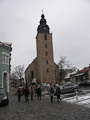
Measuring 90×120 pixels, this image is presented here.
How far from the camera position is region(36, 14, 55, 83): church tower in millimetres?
63125

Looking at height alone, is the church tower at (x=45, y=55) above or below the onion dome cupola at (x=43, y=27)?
below

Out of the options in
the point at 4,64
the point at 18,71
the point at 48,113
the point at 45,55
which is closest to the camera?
the point at 48,113

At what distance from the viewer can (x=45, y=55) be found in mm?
64750

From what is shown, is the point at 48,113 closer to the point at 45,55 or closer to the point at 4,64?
the point at 4,64

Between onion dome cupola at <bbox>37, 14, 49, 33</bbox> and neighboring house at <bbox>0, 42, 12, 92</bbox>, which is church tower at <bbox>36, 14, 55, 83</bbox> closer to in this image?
onion dome cupola at <bbox>37, 14, 49, 33</bbox>

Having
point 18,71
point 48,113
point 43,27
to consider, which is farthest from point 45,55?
point 48,113

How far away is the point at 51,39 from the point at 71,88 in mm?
41344

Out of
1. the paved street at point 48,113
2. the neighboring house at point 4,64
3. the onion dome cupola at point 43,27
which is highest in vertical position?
the onion dome cupola at point 43,27

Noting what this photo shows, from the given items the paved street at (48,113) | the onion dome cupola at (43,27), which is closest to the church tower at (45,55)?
the onion dome cupola at (43,27)

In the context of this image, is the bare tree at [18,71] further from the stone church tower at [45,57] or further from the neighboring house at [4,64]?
the neighboring house at [4,64]

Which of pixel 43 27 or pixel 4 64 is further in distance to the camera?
pixel 43 27

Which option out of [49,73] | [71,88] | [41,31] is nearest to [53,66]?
[49,73]

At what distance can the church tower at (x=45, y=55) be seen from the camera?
63.1 meters

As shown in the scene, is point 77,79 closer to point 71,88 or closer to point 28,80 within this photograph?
point 28,80
